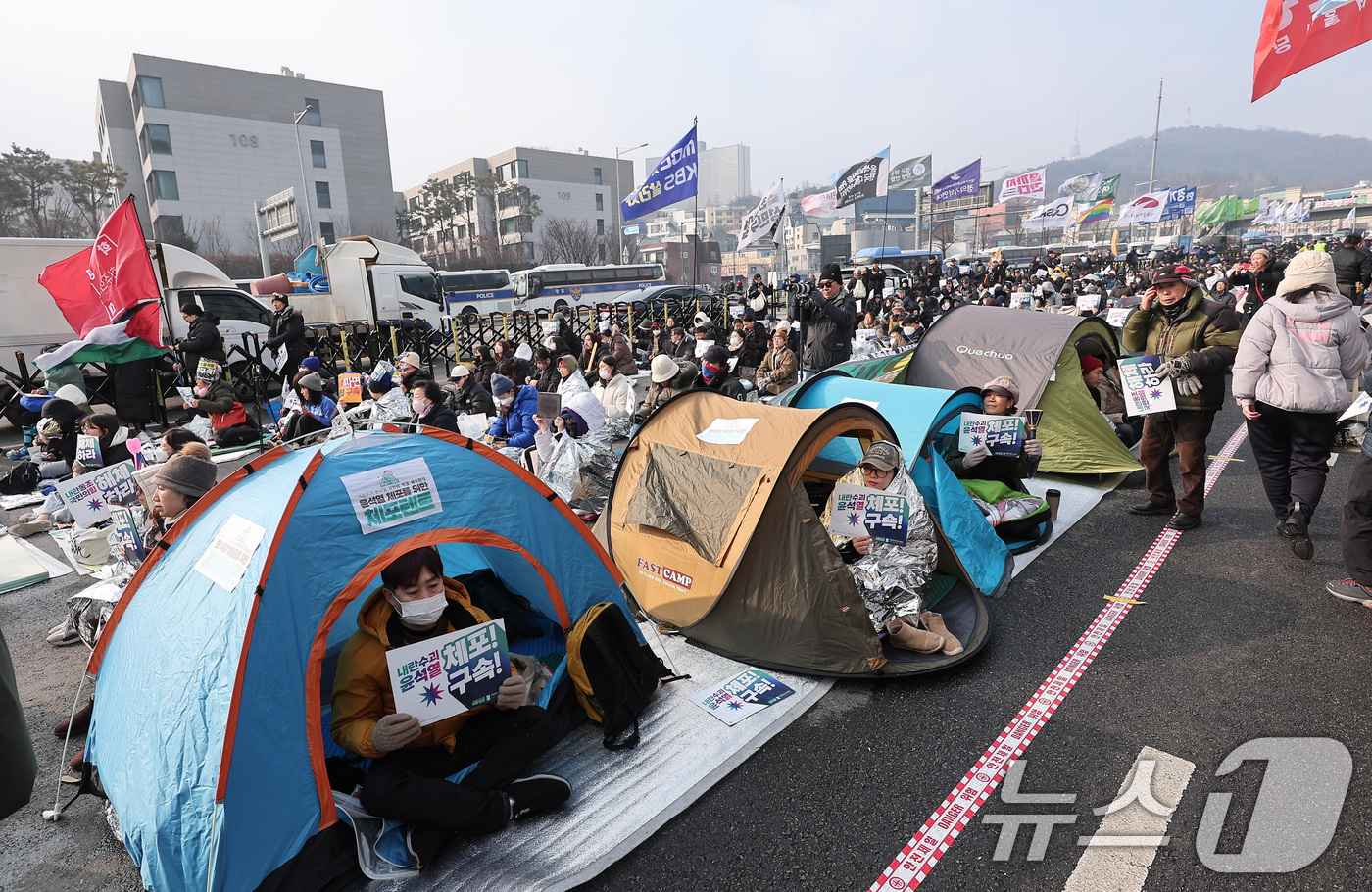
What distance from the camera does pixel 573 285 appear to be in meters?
29.1

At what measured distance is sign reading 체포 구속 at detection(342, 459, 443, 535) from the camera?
2.98 metres

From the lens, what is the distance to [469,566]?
4.37 metres

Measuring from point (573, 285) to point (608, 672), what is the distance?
88.8 ft

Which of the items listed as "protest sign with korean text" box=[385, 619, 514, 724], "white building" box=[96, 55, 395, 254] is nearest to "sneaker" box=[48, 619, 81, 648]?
"protest sign with korean text" box=[385, 619, 514, 724]

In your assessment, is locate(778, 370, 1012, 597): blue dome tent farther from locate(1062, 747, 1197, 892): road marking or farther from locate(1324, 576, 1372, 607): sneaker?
locate(1324, 576, 1372, 607): sneaker

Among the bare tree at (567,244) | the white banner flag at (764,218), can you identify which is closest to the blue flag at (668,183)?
the white banner flag at (764,218)

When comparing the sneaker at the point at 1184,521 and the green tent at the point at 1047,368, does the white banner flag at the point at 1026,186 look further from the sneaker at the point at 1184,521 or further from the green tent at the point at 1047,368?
the sneaker at the point at 1184,521

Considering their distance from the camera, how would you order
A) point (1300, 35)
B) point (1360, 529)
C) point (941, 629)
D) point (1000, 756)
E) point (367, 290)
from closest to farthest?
point (1000, 756)
point (941, 629)
point (1360, 529)
point (1300, 35)
point (367, 290)

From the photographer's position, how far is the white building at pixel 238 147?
144 ft

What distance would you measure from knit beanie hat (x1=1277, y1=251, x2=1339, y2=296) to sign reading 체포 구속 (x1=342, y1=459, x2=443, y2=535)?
5.29 meters

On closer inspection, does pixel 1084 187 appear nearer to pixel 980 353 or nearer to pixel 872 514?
pixel 980 353

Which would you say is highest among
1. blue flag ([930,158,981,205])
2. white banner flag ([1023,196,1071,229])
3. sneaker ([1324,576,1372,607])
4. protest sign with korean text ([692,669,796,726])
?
blue flag ([930,158,981,205])

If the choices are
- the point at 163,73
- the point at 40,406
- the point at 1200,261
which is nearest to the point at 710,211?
the point at 163,73

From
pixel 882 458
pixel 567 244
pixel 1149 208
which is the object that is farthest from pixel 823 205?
pixel 567 244
